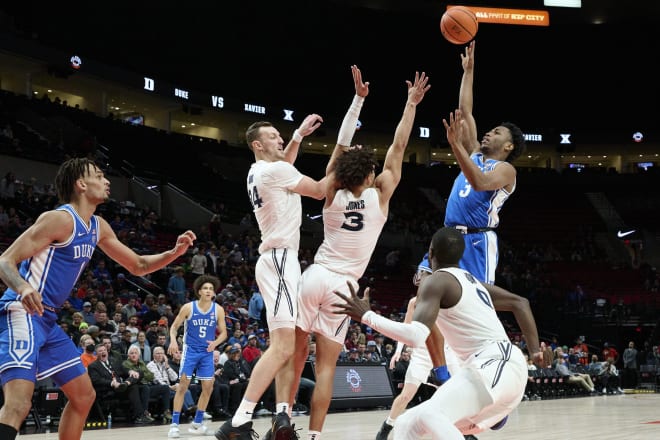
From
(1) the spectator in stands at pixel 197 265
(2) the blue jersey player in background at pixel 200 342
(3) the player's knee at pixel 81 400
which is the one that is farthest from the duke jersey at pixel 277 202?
(1) the spectator in stands at pixel 197 265

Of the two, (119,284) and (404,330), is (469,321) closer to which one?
(404,330)

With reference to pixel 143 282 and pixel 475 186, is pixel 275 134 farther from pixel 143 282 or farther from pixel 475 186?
pixel 143 282

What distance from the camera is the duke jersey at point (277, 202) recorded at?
5660mm

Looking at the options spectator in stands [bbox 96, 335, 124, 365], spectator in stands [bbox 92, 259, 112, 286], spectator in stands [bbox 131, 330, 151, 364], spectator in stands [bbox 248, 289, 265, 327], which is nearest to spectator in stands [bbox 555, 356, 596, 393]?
spectator in stands [bbox 248, 289, 265, 327]

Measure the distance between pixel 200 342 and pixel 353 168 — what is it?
540 centimetres

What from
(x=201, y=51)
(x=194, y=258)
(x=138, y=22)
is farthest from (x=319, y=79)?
(x=194, y=258)

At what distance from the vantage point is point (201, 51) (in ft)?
108

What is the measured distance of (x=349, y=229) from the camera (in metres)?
5.54

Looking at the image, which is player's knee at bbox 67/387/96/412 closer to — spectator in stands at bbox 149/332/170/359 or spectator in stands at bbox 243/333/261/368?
spectator in stands at bbox 149/332/170/359

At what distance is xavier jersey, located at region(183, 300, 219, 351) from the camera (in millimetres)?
10133

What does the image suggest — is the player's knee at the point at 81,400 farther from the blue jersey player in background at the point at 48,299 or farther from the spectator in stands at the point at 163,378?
the spectator in stands at the point at 163,378

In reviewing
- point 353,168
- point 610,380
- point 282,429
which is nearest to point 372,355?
point 610,380

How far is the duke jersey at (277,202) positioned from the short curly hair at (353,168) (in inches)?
13.6

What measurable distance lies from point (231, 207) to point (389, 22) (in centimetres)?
1436
